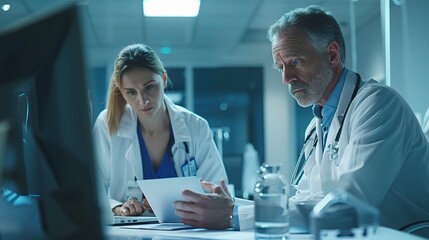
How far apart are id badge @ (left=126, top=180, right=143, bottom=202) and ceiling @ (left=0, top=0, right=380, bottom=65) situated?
215 centimetres

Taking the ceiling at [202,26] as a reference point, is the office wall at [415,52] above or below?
below

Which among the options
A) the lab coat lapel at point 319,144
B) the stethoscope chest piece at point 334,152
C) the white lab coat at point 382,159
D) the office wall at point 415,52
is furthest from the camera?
the office wall at point 415,52

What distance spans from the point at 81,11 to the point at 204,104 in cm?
669

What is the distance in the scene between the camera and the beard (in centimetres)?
159

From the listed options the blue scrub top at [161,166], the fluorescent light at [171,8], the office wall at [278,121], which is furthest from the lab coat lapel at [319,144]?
the office wall at [278,121]

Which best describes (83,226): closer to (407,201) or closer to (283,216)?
(283,216)

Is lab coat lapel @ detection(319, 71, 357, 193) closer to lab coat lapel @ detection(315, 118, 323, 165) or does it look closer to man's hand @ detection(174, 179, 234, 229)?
lab coat lapel @ detection(315, 118, 323, 165)

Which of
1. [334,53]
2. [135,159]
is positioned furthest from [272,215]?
[135,159]

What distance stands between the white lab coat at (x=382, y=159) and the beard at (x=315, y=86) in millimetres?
124

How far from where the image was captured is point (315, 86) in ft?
5.23

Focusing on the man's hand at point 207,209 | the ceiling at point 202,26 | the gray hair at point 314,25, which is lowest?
the man's hand at point 207,209

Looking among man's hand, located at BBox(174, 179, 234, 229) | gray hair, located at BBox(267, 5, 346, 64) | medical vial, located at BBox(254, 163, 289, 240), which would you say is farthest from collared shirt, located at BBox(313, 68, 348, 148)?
medical vial, located at BBox(254, 163, 289, 240)

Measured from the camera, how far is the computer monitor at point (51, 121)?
1.82ft

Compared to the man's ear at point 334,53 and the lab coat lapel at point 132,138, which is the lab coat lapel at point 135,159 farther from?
the man's ear at point 334,53
